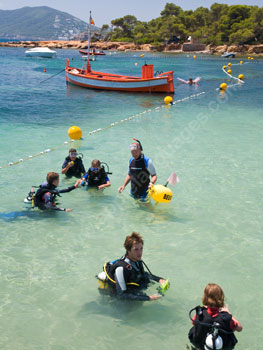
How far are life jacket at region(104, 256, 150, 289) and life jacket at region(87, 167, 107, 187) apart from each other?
4.06 m

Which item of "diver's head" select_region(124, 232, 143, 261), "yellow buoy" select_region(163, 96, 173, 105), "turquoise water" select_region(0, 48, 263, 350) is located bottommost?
"turquoise water" select_region(0, 48, 263, 350)

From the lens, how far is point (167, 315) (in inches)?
203

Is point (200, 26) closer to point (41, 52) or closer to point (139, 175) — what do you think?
point (41, 52)

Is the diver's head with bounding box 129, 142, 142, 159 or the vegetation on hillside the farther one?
the vegetation on hillside

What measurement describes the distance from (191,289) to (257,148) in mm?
9988

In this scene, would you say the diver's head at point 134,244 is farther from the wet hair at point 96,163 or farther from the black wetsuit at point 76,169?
the black wetsuit at point 76,169

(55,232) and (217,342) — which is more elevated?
(217,342)

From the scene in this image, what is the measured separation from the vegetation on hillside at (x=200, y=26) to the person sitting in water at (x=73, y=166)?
118 meters

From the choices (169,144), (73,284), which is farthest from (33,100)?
(73,284)

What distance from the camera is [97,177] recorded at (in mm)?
9055

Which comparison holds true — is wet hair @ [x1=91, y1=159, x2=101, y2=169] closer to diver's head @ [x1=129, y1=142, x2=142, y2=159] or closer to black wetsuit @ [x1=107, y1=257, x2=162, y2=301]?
diver's head @ [x1=129, y1=142, x2=142, y2=159]

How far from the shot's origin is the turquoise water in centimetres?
495

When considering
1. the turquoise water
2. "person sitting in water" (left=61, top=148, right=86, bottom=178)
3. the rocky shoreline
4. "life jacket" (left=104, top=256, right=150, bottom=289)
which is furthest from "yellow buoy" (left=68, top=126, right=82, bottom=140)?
the rocky shoreline

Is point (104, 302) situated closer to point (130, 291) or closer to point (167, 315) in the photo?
point (130, 291)
